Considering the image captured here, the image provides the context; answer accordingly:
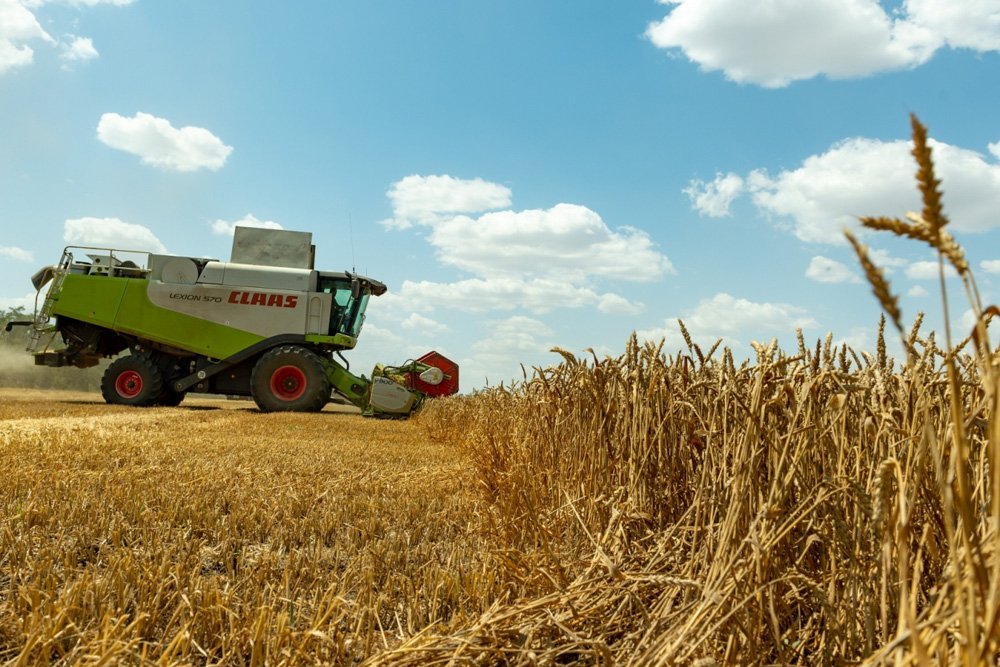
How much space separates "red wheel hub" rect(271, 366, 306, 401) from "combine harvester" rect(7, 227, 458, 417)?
0.06 feet

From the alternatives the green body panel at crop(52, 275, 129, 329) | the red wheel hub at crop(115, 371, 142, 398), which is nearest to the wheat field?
the red wheel hub at crop(115, 371, 142, 398)

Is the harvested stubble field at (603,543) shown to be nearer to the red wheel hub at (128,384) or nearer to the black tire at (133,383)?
the black tire at (133,383)

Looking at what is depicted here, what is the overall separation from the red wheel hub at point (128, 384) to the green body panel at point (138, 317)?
0.79 metres

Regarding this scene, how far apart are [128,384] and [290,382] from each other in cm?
357

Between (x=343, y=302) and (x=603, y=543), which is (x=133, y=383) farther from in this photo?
(x=603, y=543)

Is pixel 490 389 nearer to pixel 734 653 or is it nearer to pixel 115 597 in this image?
pixel 115 597

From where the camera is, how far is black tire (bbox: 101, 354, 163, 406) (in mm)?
15086

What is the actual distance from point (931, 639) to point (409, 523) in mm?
3422

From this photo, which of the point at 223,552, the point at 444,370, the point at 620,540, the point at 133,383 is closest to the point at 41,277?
the point at 133,383

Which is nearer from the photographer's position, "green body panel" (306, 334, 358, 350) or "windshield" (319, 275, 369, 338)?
"green body panel" (306, 334, 358, 350)

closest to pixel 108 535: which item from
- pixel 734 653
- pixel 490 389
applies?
pixel 734 653

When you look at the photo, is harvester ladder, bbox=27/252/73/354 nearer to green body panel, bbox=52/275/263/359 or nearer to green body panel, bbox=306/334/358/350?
green body panel, bbox=52/275/263/359

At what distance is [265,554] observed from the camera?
10.8 ft

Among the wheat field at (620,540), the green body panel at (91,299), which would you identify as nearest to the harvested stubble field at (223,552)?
the wheat field at (620,540)
